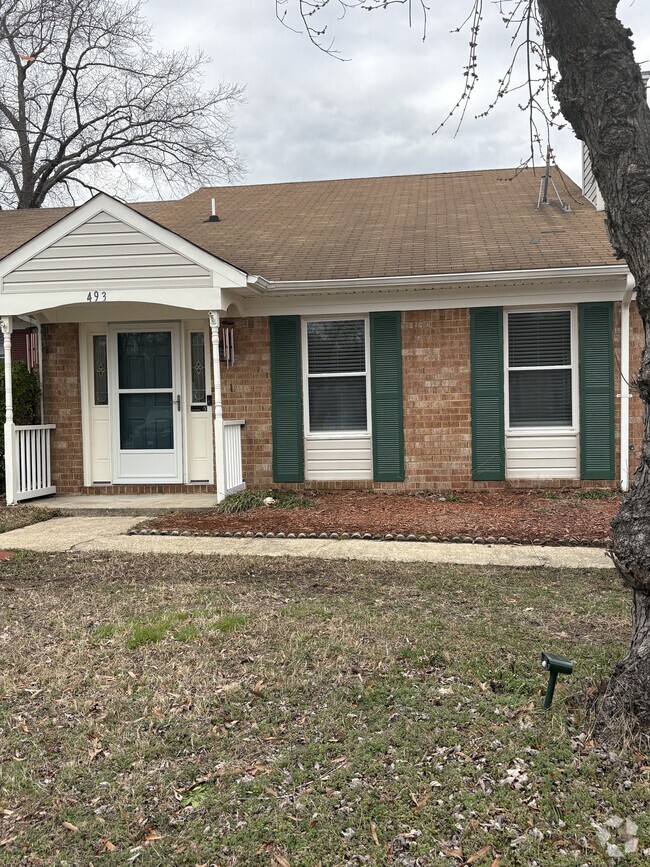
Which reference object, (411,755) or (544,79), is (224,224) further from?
(411,755)

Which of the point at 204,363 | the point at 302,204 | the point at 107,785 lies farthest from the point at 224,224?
the point at 107,785

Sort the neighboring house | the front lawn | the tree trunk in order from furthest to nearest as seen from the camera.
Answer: the neighboring house → the tree trunk → the front lawn

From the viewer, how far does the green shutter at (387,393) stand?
9281mm

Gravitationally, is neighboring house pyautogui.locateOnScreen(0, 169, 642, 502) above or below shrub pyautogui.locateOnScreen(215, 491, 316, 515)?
above

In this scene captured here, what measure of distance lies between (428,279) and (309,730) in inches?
266

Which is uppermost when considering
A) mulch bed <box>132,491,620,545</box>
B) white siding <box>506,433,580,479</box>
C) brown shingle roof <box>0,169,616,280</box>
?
brown shingle roof <box>0,169,616,280</box>

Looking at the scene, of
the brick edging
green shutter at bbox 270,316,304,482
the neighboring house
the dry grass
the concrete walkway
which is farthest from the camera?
green shutter at bbox 270,316,304,482

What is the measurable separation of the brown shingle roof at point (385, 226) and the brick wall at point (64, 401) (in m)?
2.28

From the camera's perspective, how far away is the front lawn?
238cm

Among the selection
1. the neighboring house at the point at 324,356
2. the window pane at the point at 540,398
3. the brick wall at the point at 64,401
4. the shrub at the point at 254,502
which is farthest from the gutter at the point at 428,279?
the brick wall at the point at 64,401

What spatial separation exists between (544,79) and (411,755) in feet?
12.4

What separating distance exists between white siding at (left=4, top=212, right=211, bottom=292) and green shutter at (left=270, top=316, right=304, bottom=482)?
57.6 inches

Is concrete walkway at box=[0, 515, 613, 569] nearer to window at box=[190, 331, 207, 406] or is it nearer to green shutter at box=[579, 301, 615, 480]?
window at box=[190, 331, 207, 406]

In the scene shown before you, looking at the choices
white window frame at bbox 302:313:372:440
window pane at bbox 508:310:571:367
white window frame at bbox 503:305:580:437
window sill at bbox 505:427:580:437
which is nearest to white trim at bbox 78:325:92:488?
white window frame at bbox 302:313:372:440
